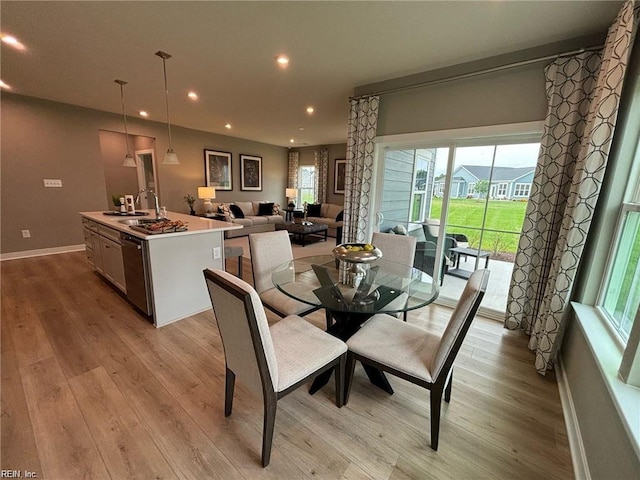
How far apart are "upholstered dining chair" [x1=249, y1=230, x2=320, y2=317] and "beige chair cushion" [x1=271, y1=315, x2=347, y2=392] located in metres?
0.34

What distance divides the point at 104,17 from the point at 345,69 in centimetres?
213

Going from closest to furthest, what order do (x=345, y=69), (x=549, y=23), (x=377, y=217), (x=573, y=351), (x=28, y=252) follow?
1. (x=573, y=351)
2. (x=549, y=23)
3. (x=345, y=69)
4. (x=377, y=217)
5. (x=28, y=252)

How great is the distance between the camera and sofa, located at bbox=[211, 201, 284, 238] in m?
6.44

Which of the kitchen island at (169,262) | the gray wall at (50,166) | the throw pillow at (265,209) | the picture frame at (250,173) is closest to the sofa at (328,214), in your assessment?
the throw pillow at (265,209)

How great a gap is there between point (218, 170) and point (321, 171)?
9.81 feet

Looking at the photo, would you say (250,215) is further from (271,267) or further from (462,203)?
(462,203)

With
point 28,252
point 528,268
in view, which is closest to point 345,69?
point 528,268

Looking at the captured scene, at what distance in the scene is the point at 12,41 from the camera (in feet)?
8.04

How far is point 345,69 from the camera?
2830 mm

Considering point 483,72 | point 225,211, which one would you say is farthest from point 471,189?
point 225,211

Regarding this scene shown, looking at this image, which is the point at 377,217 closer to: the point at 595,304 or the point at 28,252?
the point at 595,304

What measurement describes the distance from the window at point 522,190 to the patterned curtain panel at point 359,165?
154 cm

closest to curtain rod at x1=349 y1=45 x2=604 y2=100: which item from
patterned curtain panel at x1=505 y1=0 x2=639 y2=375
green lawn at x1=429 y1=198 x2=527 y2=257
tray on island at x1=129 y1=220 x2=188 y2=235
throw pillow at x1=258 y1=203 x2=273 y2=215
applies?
patterned curtain panel at x1=505 y1=0 x2=639 y2=375

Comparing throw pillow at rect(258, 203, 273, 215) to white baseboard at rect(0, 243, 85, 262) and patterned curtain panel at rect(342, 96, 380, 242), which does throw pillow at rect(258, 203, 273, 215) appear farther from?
patterned curtain panel at rect(342, 96, 380, 242)
